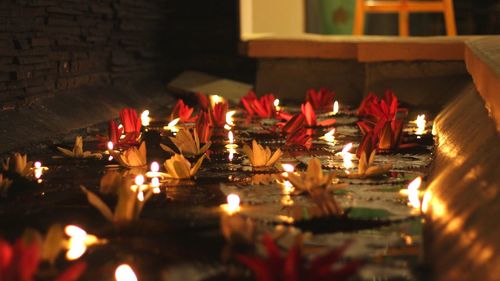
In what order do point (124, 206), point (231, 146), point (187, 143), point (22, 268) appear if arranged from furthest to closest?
point (231, 146) → point (187, 143) → point (124, 206) → point (22, 268)

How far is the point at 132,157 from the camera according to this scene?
3.60 metres

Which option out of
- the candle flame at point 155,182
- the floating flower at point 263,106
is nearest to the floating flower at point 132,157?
the candle flame at point 155,182

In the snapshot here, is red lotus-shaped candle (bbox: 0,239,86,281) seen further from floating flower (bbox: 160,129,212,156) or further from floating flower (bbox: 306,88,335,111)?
floating flower (bbox: 306,88,335,111)

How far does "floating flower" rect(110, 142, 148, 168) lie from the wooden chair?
5200 millimetres

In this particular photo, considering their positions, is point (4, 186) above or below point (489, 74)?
below

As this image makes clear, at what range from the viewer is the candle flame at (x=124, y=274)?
79.0 inches

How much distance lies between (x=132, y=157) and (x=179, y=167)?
39 cm

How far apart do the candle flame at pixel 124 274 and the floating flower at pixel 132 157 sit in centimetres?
151

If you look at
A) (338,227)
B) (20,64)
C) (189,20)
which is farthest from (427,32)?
(338,227)

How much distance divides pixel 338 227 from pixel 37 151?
2.16 metres

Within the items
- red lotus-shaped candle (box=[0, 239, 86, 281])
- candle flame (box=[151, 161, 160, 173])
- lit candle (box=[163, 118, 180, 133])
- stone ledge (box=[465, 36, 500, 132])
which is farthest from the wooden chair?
red lotus-shaped candle (box=[0, 239, 86, 281])

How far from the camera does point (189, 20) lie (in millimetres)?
8102

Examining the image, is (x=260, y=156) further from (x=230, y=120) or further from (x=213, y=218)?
Result: (x=230, y=120)

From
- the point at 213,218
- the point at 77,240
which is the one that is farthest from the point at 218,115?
the point at 77,240
